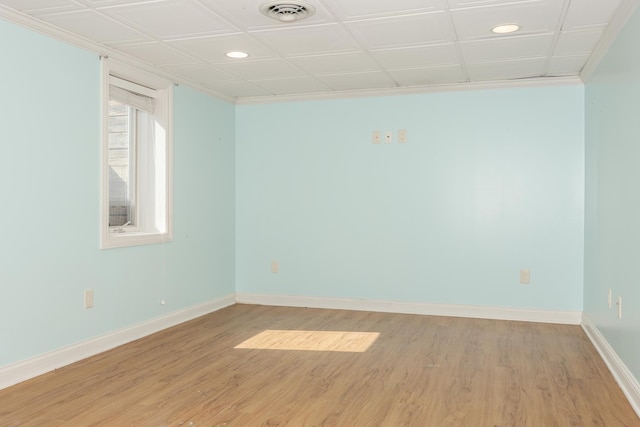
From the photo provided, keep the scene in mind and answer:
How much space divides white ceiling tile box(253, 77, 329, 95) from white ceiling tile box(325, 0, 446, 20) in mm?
1614

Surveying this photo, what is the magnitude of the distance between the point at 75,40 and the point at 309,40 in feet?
4.85

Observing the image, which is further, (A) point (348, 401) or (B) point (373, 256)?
(B) point (373, 256)

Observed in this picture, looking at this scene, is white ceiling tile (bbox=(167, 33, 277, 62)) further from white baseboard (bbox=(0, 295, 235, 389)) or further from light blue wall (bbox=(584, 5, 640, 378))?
light blue wall (bbox=(584, 5, 640, 378))

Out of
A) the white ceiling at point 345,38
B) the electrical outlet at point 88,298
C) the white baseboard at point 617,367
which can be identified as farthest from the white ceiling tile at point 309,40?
the white baseboard at point 617,367

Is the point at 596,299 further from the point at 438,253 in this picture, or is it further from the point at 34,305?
the point at 34,305

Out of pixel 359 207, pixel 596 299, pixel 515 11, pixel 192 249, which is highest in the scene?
pixel 515 11

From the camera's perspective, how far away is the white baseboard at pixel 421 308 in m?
4.71

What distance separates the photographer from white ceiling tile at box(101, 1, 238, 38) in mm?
2980

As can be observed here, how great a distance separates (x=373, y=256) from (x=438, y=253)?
61cm

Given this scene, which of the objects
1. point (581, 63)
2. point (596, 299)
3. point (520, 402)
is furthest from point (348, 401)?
point (581, 63)

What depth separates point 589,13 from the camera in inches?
121

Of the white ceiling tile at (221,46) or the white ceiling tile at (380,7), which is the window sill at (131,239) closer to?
the white ceiling tile at (221,46)

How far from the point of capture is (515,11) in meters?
3.05

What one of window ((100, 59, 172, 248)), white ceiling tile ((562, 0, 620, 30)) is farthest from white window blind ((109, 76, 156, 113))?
white ceiling tile ((562, 0, 620, 30))
